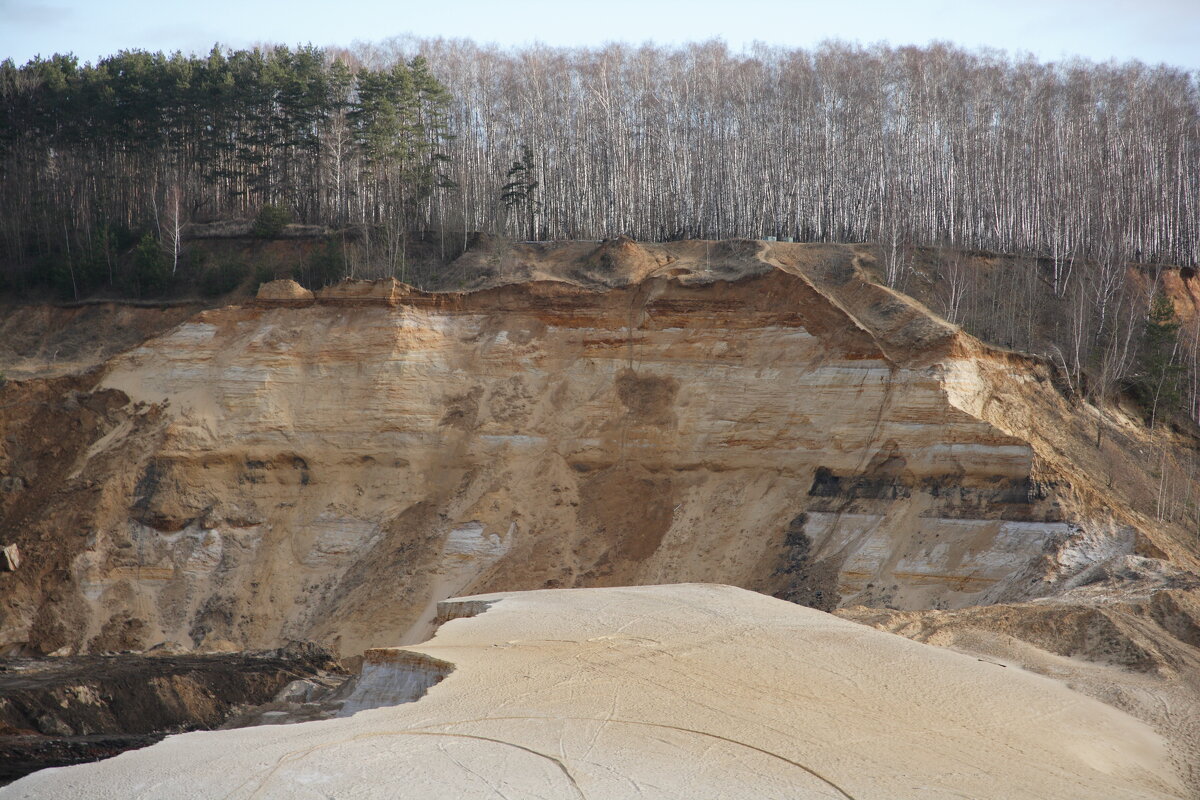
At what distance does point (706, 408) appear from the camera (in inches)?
1094

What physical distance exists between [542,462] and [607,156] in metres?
20.9

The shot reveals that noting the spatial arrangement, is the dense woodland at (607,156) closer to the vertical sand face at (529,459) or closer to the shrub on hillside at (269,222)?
the shrub on hillside at (269,222)

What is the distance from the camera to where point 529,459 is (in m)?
28.2

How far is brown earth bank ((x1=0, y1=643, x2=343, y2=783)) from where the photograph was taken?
15055 mm

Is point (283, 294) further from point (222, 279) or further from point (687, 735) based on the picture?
point (687, 735)

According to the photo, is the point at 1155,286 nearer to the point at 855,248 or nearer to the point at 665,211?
the point at 855,248

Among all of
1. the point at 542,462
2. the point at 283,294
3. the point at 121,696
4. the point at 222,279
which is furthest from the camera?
the point at 222,279

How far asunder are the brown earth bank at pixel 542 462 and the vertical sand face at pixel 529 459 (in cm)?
7

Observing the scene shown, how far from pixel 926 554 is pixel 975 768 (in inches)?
522

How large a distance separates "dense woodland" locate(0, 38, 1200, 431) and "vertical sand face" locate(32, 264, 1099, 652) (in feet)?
38.3

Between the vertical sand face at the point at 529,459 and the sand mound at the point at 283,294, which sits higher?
the sand mound at the point at 283,294

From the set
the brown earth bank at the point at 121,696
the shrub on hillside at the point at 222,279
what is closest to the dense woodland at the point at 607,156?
the shrub on hillside at the point at 222,279

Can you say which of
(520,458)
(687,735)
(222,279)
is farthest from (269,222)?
(687,735)

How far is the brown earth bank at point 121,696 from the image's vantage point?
15055 millimetres
